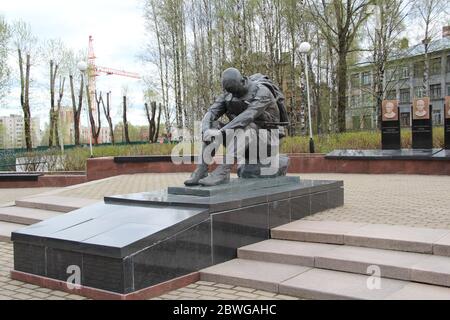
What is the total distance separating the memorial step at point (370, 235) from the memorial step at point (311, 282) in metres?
0.65

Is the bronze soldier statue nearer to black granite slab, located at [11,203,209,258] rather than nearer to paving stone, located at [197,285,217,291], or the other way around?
black granite slab, located at [11,203,209,258]

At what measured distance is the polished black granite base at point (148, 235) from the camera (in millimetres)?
4211

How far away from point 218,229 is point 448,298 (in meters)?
2.24

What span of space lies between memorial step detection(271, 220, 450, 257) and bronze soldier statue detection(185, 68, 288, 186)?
44.2 inches

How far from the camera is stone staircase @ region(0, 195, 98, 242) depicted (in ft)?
24.6

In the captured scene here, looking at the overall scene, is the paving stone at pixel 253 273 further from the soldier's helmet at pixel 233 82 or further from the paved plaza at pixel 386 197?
the soldier's helmet at pixel 233 82

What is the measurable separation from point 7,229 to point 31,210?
34.2 inches

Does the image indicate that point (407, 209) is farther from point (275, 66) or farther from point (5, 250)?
point (275, 66)

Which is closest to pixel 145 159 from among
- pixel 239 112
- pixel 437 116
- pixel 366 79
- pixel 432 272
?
pixel 239 112

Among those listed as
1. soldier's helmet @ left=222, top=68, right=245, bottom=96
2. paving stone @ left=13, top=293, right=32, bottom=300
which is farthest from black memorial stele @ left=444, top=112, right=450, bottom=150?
paving stone @ left=13, top=293, right=32, bottom=300

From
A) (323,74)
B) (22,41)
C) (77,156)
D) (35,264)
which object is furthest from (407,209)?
(22,41)

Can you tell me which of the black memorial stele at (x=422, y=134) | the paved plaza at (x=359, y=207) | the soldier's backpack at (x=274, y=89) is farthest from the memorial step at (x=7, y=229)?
the black memorial stele at (x=422, y=134)

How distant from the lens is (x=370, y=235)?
5.11 meters

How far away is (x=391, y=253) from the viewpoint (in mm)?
4762
